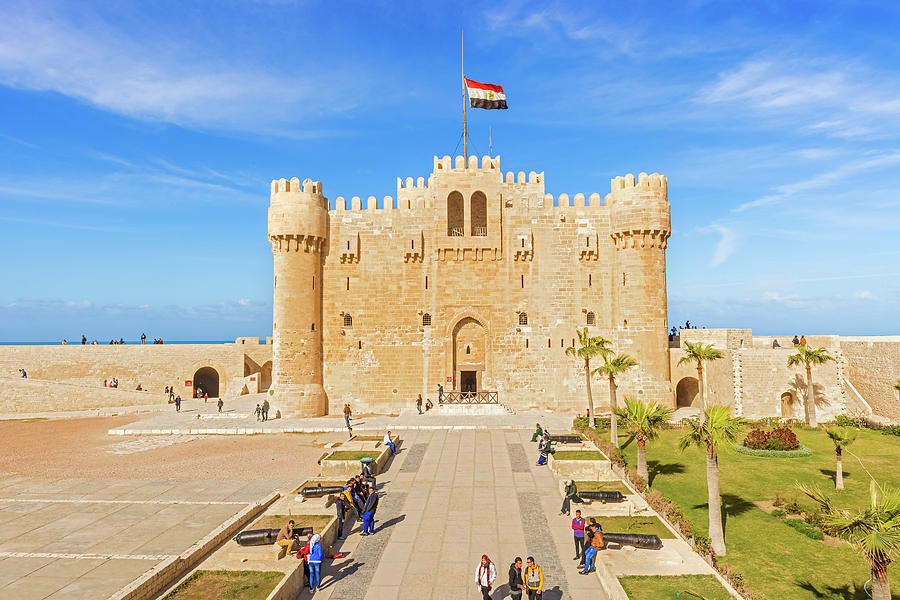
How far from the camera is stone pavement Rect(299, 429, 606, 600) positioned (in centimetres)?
1239

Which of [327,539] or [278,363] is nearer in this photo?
[327,539]

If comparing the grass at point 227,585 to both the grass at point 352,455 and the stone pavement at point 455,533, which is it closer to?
the stone pavement at point 455,533

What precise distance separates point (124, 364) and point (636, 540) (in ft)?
148

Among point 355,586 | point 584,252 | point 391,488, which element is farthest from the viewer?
point 584,252

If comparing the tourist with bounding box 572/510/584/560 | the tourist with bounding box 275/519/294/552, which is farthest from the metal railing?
the tourist with bounding box 275/519/294/552

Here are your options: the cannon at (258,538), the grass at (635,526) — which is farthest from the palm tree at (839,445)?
the cannon at (258,538)

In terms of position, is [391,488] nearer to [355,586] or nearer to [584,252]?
[355,586]

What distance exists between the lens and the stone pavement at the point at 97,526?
1236 centimetres

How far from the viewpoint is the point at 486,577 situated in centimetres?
1137

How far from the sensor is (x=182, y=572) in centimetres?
1279

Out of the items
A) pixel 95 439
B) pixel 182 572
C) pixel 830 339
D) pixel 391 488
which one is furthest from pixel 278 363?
pixel 830 339

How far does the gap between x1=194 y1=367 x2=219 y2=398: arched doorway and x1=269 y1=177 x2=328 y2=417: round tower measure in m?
17.5

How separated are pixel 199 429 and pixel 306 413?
6571 mm

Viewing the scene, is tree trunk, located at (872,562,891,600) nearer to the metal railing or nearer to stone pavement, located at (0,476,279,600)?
stone pavement, located at (0,476,279,600)
